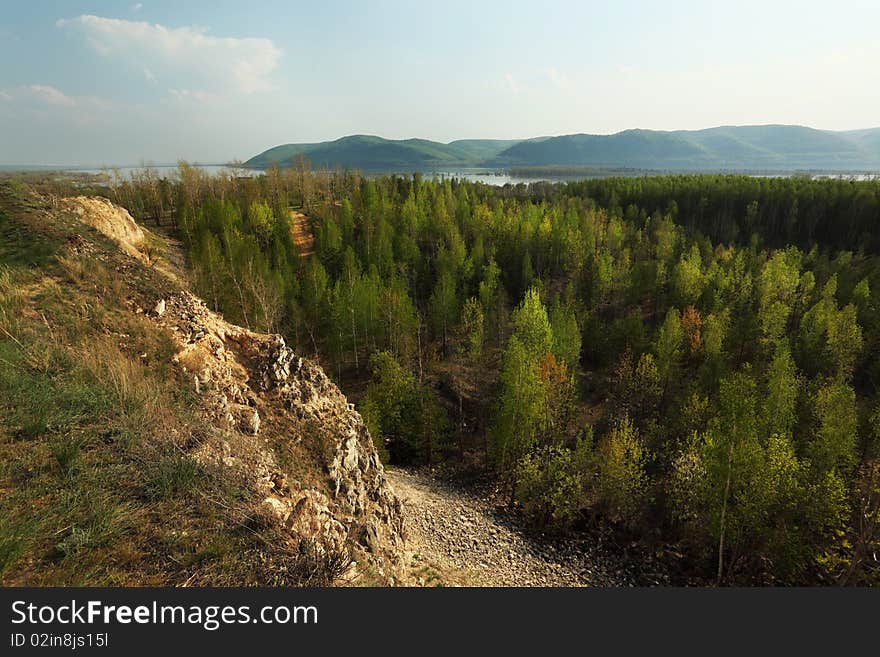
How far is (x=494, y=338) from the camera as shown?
155 ft

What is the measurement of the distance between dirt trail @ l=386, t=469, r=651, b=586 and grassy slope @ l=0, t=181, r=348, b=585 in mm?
10911

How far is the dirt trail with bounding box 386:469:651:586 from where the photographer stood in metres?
20.2

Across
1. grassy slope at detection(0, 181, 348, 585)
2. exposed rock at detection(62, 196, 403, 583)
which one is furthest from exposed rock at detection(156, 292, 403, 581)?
grassy slope at detection(0, 181, 348, 585)

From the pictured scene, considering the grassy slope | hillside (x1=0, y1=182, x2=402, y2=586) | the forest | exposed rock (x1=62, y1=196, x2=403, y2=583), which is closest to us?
the grassy slope

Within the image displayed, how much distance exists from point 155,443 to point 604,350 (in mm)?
41205

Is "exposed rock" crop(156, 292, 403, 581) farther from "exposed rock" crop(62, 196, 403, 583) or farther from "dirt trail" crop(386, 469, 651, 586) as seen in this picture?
"dirt trail" crop(386, 469, 651, 586)

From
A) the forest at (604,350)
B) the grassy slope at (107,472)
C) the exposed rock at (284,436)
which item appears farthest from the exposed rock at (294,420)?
the forest at (604,350)

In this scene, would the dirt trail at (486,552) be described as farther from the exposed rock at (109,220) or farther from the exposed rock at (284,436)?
the exposed rock at (109,220)

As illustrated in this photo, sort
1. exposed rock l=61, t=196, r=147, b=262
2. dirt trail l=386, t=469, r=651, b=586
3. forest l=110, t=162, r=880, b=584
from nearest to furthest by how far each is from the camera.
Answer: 1. forest l=110, t=162, r=880, b=584
2. dirt trail l=386, t=469, r=651, b=586
3. exposed rock l=61, t=196, r=147, b=262

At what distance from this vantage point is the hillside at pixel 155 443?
7.73 metres

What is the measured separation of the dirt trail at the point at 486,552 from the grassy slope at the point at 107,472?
10911 millimetres

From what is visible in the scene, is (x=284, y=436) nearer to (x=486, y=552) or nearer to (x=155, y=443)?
(x=155, y=443)

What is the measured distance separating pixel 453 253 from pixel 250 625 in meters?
50.8

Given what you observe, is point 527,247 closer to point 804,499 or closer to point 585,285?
point 585,285
